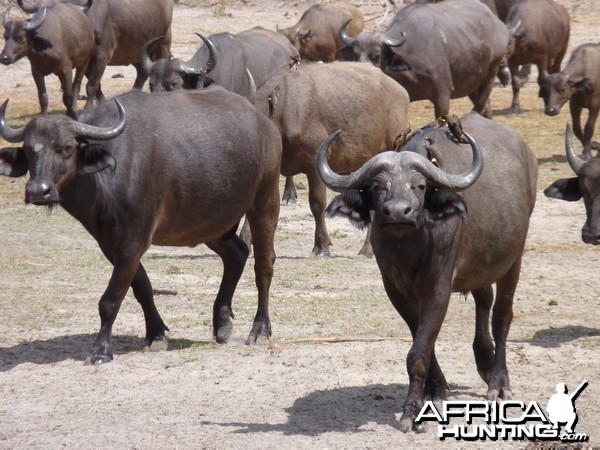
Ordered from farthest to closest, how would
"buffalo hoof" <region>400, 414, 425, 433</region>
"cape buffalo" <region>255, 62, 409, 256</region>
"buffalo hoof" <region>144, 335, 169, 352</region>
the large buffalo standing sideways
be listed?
Result: the large buffalo standing sideways, "cape buffalo" <region>255, 62, 409, 256</region>, "buffalo hoof" <region>144, 335, 169, 352</region>, "buffalo hoof" <region>400, 414, 425, 433</region>

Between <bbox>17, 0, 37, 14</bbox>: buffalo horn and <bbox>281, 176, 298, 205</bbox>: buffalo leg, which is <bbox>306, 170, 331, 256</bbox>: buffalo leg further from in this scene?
<bbox>17, 0, 37, 14</bbox>: buffalo horn

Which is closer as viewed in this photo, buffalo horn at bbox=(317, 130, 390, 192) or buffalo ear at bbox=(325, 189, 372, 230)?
buffalo horn at bbox=(317, 130, 390, 192)

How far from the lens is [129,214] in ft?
28.8

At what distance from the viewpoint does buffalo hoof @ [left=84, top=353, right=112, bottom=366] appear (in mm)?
8750

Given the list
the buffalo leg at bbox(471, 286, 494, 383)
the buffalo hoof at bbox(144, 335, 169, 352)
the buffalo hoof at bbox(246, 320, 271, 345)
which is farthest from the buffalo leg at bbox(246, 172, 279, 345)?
the buffalo leg at bbox(471, 286, 494, 383)

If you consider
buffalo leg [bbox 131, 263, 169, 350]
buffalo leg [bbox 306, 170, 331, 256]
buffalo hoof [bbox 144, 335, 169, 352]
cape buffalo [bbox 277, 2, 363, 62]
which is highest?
buffalo leg [bbox 131, 263, 169, 350]

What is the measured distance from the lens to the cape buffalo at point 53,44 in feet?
67.2

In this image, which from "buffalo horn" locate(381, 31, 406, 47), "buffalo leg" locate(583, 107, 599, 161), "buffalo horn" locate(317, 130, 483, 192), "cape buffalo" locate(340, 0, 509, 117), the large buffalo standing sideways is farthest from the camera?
the large buffalo standing sideways

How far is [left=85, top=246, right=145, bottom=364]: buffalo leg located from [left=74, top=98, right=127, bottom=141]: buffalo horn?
79 centimetres

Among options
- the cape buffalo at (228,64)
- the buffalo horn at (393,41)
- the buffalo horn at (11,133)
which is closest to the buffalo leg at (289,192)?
the cape buffalo at (228,64)

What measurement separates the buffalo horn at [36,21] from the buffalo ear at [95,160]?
12.3m

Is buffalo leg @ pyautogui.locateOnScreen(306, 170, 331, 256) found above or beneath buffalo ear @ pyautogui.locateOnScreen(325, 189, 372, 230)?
beneath

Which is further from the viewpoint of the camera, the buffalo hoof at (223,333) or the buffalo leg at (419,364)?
the buffalo hoof at (223,333)

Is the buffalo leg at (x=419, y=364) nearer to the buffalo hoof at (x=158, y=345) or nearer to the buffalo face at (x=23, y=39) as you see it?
the buffalo hoof at (x=158, y=345)
